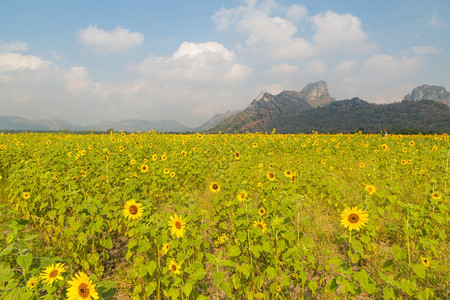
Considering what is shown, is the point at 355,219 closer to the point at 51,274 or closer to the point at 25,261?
the point at 51,274

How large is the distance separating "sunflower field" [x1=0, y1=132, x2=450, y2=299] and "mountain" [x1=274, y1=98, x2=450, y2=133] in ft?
263

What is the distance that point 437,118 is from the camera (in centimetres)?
8788

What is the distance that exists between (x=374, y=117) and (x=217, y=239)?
131935 mm

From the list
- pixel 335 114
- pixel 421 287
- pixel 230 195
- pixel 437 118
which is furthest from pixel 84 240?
pixel 335 114

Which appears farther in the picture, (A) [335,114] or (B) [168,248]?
(A) [335,114]

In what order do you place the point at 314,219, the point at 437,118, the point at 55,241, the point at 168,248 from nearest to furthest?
the point at 168,248, the point at 55,241, the point at 314,219, the point at 437,118

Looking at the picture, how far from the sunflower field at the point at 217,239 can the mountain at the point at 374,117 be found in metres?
80.0

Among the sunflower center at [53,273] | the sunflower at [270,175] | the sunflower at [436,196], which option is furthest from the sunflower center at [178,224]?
the sunflower at [436,196]

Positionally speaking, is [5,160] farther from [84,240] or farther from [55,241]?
[84,240]

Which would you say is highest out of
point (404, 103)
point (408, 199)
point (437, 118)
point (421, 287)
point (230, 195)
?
point (404, 103)

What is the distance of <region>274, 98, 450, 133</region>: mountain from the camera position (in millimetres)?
86294

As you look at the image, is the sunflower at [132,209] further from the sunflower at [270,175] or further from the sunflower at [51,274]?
the sunflower at [270,175]

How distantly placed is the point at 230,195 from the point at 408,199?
5100mm

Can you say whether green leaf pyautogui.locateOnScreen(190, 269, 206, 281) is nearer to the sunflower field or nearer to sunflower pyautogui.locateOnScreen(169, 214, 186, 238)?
the sunflower field
